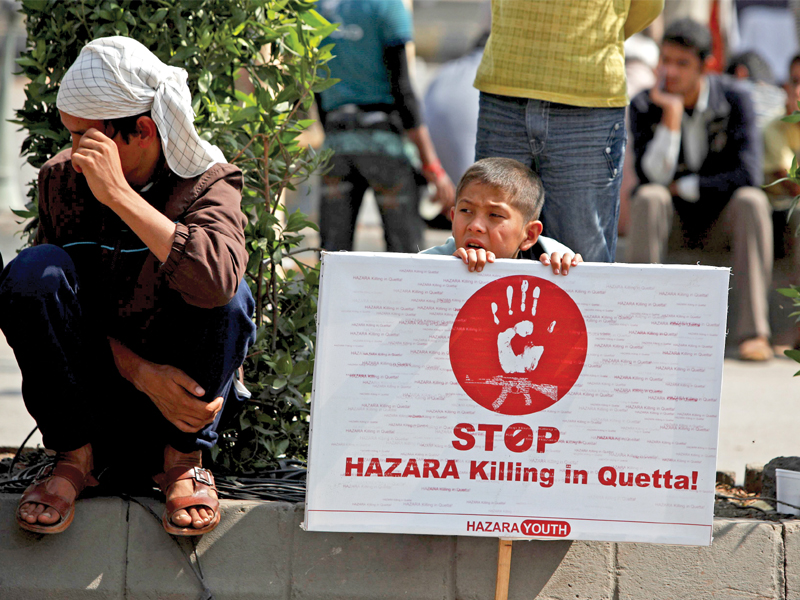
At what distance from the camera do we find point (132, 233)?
263 cm

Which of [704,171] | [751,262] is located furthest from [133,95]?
[751,262]

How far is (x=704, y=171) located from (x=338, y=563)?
421 cm

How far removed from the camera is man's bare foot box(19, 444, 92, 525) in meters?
2.52

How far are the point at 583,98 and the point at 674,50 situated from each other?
10.3 feet

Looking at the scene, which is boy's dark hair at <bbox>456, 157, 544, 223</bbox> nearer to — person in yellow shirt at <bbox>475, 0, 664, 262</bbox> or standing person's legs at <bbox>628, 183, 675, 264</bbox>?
person in yellow shirt at <bbox>475, 0, 664, 262</bbox>

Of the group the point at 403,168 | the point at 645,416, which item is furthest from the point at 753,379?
the point at 645,416

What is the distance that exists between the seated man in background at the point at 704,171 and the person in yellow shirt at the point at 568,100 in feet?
9.42

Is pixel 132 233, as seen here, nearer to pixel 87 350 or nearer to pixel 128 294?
pixel 128 294

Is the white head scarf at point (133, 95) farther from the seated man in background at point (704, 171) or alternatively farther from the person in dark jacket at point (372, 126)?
the seated man in background at point (704, 171)

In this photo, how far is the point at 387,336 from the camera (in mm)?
2451

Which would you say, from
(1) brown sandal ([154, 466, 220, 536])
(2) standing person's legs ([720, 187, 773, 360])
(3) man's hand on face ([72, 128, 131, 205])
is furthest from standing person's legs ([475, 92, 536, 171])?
(2) standing person's legs ([720, 187, 773, 360])

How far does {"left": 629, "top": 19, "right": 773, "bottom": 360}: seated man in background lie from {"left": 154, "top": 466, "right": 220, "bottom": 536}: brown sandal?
3.93 metres

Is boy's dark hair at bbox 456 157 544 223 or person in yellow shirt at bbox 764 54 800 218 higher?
person in yellow shirt at bbox 764 54 800 218

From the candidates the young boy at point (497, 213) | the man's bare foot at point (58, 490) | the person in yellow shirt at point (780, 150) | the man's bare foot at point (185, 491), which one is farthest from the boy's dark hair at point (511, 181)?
the person in yellow shirt at point (780, 150)
